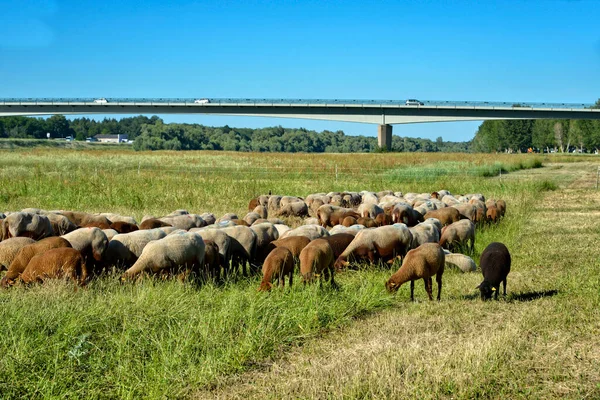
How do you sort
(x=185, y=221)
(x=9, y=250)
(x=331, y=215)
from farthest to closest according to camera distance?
(x=331, y=215) < (x=185, y=221) < (x=9, y=250)

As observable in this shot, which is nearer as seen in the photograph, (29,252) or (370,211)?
(29,252)

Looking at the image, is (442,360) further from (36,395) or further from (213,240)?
(213,240)

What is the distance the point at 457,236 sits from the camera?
13.4 metres

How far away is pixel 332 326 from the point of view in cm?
796

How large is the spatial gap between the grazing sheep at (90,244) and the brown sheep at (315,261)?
325 centimetres

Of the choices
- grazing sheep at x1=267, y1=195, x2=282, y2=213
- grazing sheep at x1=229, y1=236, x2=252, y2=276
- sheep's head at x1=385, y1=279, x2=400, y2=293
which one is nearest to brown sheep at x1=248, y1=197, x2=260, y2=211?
grazing sheep at x1=267, y1=195, x2=282, y2=213

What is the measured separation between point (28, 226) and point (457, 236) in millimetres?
8472

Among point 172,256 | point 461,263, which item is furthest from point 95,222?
point 461,263

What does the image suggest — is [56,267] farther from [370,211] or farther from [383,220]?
[370,211]

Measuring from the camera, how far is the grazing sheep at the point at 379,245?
37.1 feet

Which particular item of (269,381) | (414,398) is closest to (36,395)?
(269,381)

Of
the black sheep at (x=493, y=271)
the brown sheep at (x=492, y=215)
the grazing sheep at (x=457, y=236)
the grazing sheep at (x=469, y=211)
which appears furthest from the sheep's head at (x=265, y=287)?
the brown sheep at (x=492, y=215)

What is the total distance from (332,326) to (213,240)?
3881 mm

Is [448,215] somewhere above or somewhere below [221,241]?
below
